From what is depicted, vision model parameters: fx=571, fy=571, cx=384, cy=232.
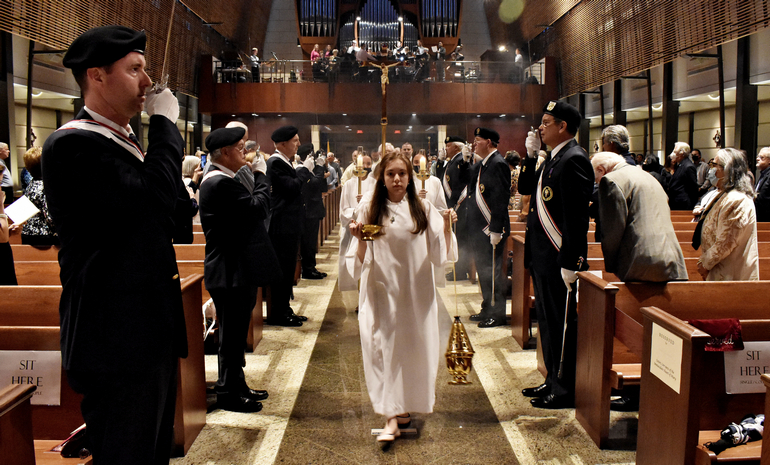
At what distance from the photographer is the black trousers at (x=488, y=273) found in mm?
5125

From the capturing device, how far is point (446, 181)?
6.67 metres

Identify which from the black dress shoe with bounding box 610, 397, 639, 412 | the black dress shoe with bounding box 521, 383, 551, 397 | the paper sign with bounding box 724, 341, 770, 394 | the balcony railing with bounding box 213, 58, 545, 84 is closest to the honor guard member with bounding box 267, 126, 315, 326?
the black dress shoe with bounding box 521, 383, 551, 397

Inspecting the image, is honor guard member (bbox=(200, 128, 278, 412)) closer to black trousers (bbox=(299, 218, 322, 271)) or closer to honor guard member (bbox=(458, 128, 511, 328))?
honor guard member (bbox=(458, 128, 511, 328))

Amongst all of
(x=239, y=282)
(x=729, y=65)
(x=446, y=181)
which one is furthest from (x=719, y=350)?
(x=729, y=65)

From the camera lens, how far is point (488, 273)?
518cm

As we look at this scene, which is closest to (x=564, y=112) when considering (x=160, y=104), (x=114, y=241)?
(x=160, y=104)

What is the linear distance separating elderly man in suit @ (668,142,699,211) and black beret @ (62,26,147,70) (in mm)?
7345

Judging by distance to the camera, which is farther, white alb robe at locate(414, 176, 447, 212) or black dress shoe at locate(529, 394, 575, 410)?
white alb robe at locate(414, 176, 447, 212)

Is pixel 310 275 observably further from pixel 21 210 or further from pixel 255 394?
pixel 21 210

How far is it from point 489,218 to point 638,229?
212cm

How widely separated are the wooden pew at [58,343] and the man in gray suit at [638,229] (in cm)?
225

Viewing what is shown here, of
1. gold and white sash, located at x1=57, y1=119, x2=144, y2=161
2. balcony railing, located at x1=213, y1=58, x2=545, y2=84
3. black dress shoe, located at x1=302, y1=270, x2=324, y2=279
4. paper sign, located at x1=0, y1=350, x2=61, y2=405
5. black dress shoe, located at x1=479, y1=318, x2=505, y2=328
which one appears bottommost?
black dress shoe, located at x1=479, y1=318, x2=505, y2=328

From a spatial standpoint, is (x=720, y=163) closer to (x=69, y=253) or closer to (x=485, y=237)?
(x=485, y=237)

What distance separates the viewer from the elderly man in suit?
24.5ft
